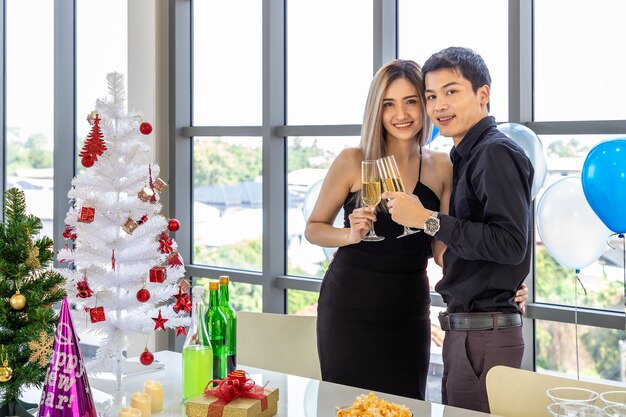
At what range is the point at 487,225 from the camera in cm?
235

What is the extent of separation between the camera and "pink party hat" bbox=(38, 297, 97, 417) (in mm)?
1499

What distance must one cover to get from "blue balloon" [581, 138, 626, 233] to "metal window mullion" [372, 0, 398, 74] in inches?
60.6

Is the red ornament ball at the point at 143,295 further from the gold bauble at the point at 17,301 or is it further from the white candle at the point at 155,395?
the gold bauble at the point at 17,301

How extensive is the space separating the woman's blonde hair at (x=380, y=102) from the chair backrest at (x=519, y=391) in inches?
38.8

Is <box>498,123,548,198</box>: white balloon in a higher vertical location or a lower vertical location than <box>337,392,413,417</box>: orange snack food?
higher

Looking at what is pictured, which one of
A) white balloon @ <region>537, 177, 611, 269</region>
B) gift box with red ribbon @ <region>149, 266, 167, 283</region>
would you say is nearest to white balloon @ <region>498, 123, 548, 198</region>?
white balloon @ <region>537, 177, 611, 269</region>

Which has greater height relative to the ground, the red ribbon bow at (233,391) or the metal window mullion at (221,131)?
the metal window mullion at (221,131)

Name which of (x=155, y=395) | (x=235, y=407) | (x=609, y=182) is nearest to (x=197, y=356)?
(x=155, y=395)

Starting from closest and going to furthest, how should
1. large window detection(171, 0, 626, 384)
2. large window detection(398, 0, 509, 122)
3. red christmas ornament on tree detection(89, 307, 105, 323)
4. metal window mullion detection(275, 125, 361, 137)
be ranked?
red christmas ornament on tree detection(89, 307, 105, 323) < large window detection(171, 0, 626, 384) < large window detection(398, 0, 509, 122) < metal window mullion detection(275, 125, 361, 137)

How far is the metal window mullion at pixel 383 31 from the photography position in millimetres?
3846

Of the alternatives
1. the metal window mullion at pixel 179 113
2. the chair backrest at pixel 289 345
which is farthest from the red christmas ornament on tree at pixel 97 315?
the metal window mullion at pixel 179 113

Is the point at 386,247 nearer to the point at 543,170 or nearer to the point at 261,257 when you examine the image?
the point at 543,170

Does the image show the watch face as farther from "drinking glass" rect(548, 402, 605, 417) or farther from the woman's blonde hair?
"drinking glass" rect(548, 402, 605, 417)

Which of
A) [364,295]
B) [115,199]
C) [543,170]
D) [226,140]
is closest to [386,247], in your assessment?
[364,295]
